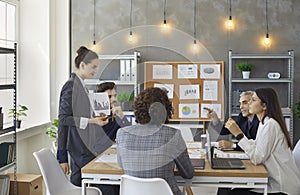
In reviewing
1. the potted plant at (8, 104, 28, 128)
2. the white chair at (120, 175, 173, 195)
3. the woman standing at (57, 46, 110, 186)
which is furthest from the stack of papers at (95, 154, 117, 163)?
the potted plant at (8, 104, 28, 128)

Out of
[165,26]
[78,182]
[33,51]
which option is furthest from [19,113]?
[165,26]

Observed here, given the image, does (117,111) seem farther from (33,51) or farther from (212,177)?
(33,51)

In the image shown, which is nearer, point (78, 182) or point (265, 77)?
point (78, 182)

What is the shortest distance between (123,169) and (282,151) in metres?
1.08

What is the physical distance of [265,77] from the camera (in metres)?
5.59

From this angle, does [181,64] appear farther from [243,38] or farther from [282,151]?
[282,151]

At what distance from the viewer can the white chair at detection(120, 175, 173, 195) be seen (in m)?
2.65

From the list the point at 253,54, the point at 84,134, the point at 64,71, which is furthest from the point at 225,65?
the point at 84,134

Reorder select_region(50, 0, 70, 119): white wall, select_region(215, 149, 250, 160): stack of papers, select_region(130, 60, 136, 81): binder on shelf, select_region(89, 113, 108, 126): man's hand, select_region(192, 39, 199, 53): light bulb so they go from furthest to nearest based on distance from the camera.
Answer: select_region(50, 0, 70, 119): white wall
select_region(192, 39, 199, 53): light bulb
select_region(130, 60, 136, 81): binder on shelf
select_region(89, 113, 108, 126): man's hand
select_region(215, 149, 250, 160): stack of papers

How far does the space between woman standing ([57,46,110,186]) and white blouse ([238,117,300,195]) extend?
48.2 inches

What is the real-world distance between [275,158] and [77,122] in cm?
147

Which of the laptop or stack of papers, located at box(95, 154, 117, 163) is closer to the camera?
the laptop

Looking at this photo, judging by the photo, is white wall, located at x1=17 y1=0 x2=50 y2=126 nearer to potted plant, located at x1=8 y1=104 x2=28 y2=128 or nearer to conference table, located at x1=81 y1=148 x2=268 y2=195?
potted plant, located at x1=8 y1=104 x2=28 y2=128

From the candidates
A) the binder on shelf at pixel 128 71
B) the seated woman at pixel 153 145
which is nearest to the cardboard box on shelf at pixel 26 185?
the binder on shelf at pixel 128 71
